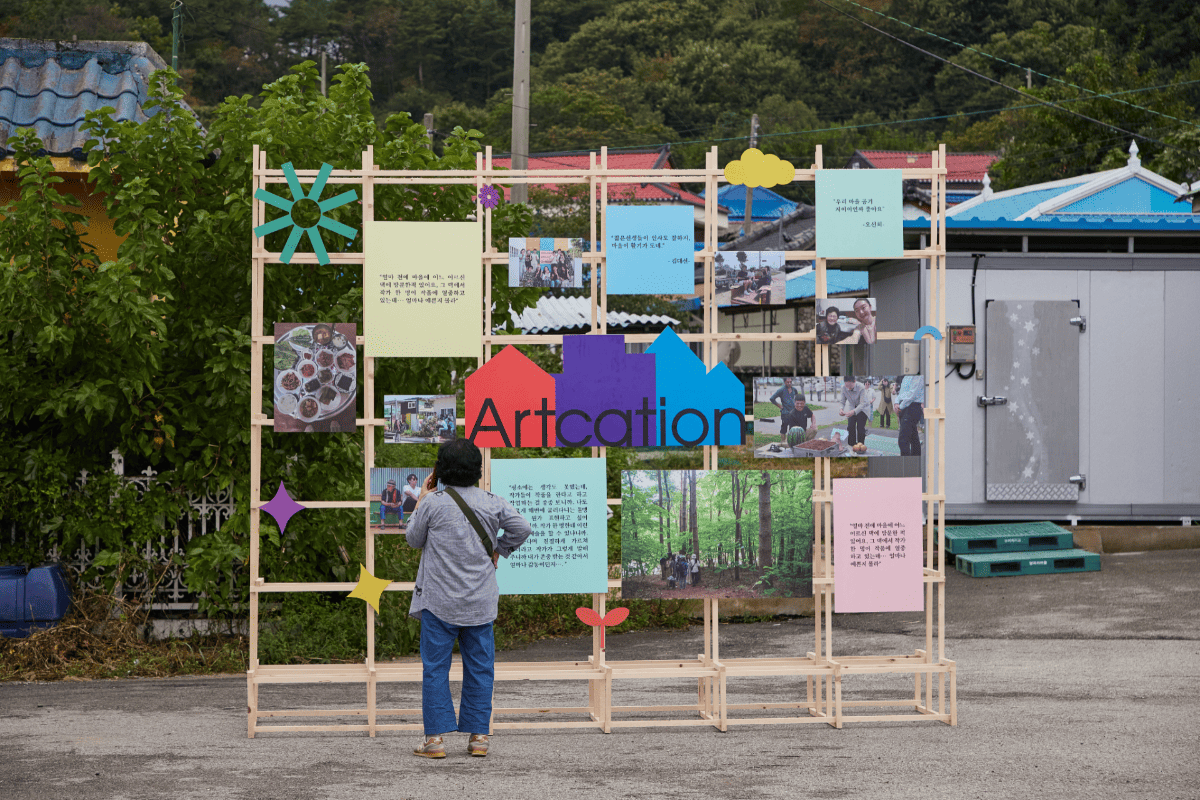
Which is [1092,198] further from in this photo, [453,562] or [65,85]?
[453,562]

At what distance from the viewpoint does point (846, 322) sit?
6574 mm

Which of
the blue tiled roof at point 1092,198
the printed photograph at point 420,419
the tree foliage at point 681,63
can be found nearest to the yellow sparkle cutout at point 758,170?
the printed photograph at point 420,419

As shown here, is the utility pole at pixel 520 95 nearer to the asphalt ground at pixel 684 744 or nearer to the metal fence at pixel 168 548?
the metal fence at pixel 168 548

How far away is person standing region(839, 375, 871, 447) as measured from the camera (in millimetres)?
6613

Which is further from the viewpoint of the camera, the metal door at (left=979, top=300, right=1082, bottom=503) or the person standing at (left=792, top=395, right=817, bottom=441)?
the metal door at (left=979, top=300, right=1082, bottom=503)

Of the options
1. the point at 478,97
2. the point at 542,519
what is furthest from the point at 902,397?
the point at 478,97

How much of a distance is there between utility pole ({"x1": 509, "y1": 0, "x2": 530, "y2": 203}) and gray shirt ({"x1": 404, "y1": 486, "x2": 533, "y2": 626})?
1075 centimetres

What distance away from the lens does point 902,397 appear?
6668mm

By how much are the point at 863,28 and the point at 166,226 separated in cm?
4753

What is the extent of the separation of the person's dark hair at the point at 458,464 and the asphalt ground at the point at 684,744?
1388mm

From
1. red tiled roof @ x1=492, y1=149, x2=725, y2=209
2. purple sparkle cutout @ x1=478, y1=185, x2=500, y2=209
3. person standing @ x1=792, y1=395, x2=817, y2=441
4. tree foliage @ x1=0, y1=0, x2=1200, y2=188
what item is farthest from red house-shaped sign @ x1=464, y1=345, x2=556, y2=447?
tree foliage @ x1=0, y1=0, x2=1200, y2=188

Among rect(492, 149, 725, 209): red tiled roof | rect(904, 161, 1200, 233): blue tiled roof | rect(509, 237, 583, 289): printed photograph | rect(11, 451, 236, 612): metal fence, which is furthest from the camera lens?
rect(492, 149, 725, 209): red tiled roof

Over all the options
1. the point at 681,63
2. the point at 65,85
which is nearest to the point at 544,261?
the point at 65,85

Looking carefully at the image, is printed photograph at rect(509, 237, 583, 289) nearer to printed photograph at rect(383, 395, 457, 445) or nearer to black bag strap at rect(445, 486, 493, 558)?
printed photograph at rect(383, 395, 457, 445)
